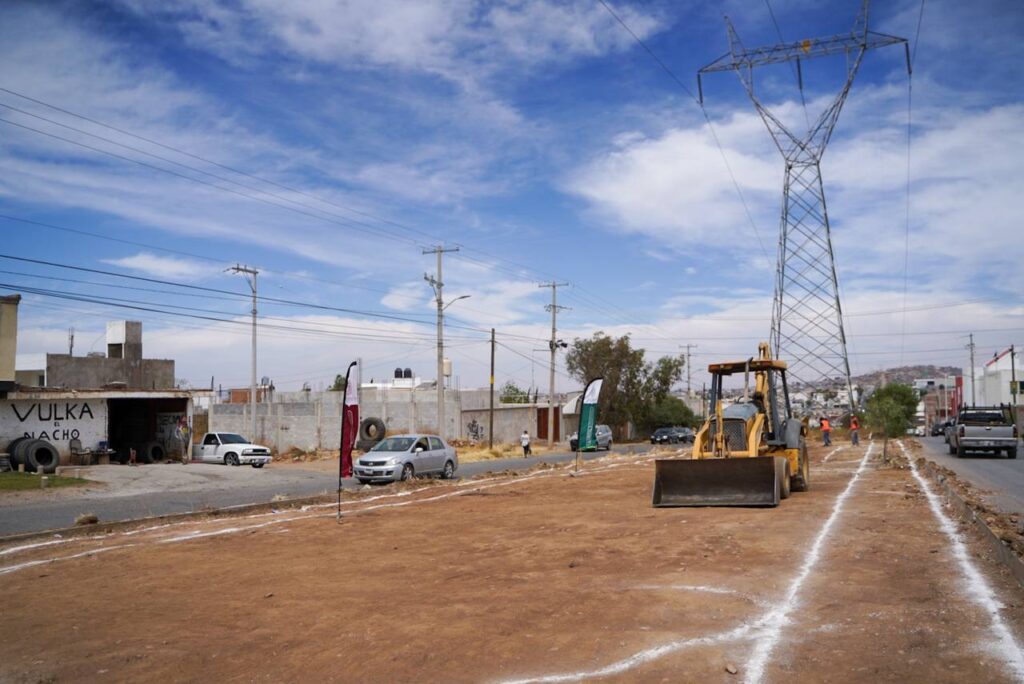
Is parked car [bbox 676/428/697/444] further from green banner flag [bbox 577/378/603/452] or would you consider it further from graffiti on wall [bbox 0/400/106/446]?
graffiti on wall [bbox 0/400/106/446]

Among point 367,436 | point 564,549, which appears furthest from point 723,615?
point 367,436

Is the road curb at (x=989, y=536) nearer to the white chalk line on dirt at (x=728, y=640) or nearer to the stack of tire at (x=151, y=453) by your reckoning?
the white chalk line on dirt at (x=728, y=640)

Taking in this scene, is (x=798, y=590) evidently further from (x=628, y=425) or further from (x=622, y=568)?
(x=628, y=425)

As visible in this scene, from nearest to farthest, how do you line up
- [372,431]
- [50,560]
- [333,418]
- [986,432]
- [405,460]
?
[50,560] → [405,460] → [986,432] → [372,431] → [333,418]

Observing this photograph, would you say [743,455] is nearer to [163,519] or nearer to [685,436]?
[163,519]

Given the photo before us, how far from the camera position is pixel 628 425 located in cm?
→ 7475

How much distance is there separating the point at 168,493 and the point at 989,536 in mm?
22803

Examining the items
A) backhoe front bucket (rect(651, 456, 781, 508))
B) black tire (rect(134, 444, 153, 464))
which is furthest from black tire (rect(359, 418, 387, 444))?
backhoe front bucket (rect(651, 456, 781, 508))

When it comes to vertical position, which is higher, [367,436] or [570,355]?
[570,355]

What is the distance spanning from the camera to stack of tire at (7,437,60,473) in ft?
98.6

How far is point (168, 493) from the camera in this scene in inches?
1034

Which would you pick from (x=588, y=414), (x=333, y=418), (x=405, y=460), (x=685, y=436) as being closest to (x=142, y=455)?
(x=333, y=418)

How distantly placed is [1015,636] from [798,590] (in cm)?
231

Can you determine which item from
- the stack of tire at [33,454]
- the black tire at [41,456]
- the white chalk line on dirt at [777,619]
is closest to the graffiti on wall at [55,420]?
the stack of tire at [33,454]
